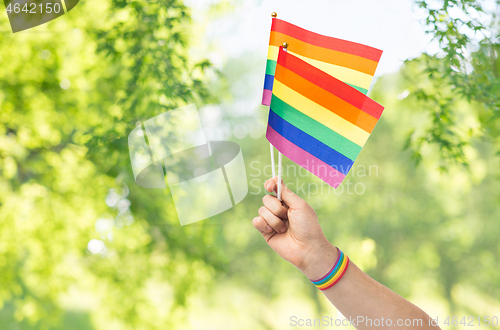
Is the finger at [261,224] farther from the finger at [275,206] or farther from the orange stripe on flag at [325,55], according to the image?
the orange stripe on flag at [325,55]

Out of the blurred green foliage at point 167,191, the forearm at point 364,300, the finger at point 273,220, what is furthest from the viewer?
the blurred green foliage at point 167,191

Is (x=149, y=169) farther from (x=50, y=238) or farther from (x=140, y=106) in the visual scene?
(x=50, y=238)

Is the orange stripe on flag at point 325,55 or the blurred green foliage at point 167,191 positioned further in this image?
the blurred green foliage at point 167,191

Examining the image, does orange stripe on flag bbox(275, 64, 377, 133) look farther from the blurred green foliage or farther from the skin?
the blurred green foliage

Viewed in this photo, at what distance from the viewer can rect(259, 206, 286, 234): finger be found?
805 millimetres

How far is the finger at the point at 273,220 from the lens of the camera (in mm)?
805

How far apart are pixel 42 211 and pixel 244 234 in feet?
6.16

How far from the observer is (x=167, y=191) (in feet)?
6.64

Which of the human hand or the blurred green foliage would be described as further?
the blurred green foliage

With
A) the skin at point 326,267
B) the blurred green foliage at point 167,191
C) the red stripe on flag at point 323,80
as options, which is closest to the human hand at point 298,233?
the skin at point 326,267

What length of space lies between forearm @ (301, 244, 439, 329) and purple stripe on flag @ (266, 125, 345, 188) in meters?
0.18

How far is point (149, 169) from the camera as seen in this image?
1.83 m

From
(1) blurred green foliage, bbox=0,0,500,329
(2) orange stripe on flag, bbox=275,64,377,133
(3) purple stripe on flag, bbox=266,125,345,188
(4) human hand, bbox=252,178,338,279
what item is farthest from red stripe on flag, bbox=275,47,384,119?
(1) blurred green foliage, bbox=0,0,500,329

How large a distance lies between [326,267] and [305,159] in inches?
11.0
